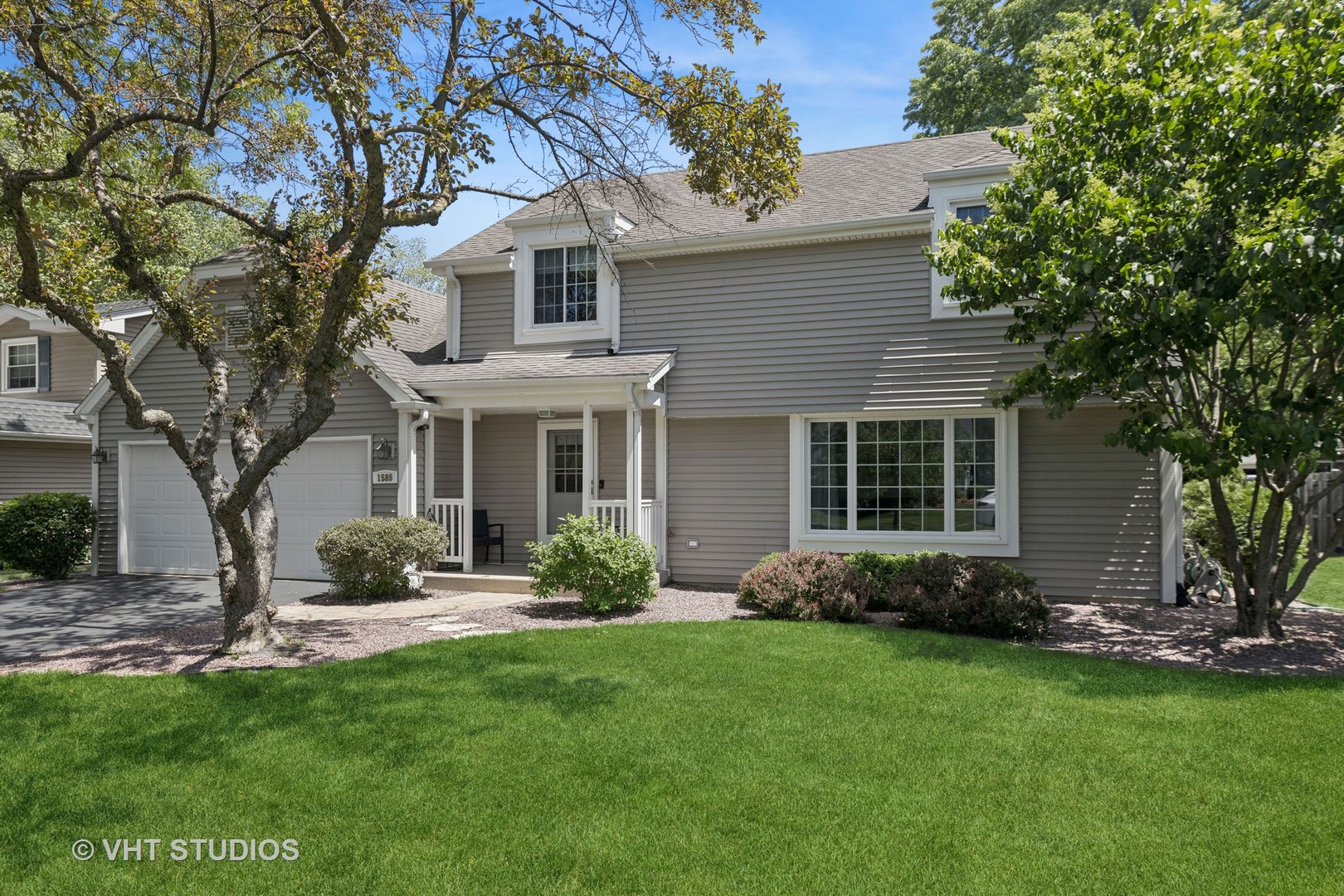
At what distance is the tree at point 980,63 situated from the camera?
21688 mm

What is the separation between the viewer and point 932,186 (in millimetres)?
11414

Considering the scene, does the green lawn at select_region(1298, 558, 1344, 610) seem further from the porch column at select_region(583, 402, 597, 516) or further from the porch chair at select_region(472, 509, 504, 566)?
the porch chair at select_region(472, 509, 504, 566)

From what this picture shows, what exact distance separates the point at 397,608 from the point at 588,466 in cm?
337

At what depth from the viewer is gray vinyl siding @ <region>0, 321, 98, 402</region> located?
65.0ft

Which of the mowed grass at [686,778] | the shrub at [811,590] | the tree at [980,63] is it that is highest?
the tree at [980,63]

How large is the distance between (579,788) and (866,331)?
8.66 m

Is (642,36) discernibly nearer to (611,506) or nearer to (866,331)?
(866,331)

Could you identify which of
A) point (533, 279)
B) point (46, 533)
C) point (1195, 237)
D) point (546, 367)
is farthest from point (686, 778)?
point (46, 533)

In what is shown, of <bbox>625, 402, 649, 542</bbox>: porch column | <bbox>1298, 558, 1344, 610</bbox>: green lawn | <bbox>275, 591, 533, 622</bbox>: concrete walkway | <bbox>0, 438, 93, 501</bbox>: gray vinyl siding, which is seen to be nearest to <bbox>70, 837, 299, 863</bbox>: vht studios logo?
<bbox>275, 591, 533, 622</bbox>: concrete walkway

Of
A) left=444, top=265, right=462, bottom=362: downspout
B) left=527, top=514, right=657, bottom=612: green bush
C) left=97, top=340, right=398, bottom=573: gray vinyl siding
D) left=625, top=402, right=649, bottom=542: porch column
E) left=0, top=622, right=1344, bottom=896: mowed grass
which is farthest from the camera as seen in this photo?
left=444, top=265, right=462, bottom=362: downspout

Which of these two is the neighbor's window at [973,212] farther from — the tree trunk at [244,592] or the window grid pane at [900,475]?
the tree trunk at [244,592]

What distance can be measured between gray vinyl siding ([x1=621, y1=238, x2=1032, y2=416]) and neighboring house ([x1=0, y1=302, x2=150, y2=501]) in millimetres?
12187

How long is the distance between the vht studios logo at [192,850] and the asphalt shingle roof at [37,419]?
1675 cm

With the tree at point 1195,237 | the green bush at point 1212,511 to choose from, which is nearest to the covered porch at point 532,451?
the tree at point 1195,237
